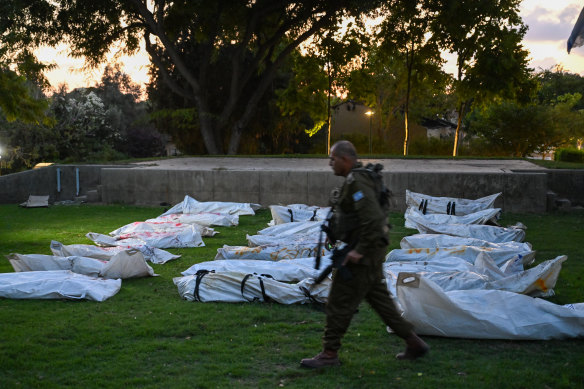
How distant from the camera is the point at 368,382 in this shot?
14.0ft

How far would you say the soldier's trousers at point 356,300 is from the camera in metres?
4.39

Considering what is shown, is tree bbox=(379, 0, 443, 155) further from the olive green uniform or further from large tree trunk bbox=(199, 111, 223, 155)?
the olive green uniform

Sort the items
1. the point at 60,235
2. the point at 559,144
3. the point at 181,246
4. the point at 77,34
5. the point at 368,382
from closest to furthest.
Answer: the point at 368,382, the point at 181,246, the point at 60,235, the point at 77,34, the point at 559,144

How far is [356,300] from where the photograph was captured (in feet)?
14.6

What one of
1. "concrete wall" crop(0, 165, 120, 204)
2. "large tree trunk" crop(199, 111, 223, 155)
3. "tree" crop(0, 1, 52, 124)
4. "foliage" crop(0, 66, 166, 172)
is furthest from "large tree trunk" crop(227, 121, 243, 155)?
"tree" crop(0, 1, 52, 124)

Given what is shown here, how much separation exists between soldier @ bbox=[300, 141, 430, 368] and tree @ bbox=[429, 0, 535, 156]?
1960 centimetres

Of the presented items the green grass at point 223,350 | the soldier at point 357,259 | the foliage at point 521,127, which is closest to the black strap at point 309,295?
the green grass at point 223,350

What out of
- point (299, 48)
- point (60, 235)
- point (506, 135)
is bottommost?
point (60, 235)

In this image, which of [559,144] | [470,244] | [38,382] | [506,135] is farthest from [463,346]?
[559,144]

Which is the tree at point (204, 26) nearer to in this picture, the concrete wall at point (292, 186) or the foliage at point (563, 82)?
the concrete wall at point (292, 186)

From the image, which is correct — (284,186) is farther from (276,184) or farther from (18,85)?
(18,85)

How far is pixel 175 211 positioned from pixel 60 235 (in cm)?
311

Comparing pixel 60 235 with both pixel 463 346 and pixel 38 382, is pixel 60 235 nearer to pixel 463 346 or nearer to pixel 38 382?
pixel 38 382

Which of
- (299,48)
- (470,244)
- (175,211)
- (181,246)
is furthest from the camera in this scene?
(299,48)
